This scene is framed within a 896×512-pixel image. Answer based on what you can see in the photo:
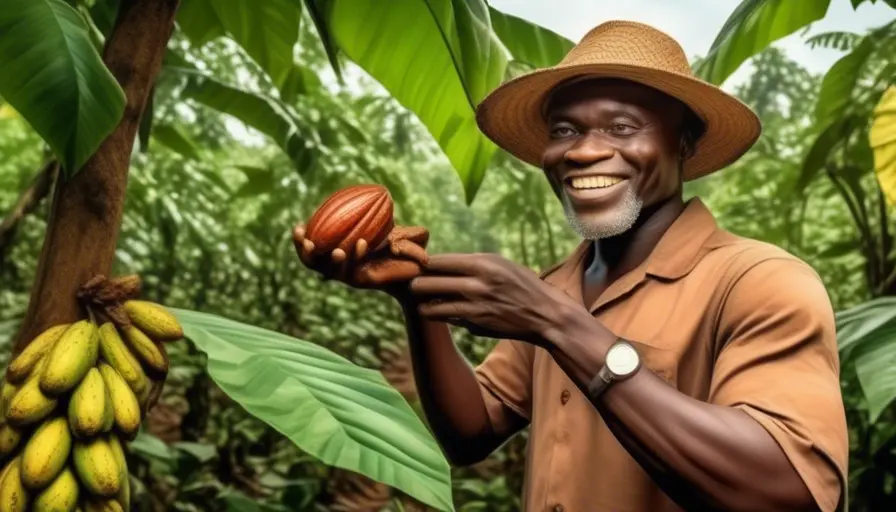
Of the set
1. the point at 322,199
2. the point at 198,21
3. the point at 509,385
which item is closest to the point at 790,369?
the point at 509,385

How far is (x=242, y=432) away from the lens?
271cm

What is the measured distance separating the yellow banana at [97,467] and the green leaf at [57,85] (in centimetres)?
23

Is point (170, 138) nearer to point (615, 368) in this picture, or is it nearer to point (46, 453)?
point (46, 453)

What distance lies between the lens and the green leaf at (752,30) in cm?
154

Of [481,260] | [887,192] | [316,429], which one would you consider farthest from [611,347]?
[887,192]

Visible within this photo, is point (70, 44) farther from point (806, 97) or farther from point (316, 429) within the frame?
point (806, 97)

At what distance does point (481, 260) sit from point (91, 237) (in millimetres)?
358

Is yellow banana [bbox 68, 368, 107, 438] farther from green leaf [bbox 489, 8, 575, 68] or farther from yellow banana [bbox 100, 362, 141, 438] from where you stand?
green leaf [bbox 489, 8, 575, 68]

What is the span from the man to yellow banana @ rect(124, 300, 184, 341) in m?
0.16

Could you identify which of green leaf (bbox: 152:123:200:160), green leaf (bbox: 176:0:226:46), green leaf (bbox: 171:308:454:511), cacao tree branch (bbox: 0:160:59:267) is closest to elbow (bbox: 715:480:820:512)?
green leaf (bbox: 171:308:454:511)

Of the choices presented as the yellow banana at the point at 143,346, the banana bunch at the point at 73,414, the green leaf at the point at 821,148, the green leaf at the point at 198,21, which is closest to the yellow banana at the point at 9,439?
the banana bunch at the point at 73,414

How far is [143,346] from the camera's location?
0.98m

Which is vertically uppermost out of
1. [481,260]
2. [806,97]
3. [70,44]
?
[806,97]

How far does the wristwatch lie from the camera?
0.84 metres
